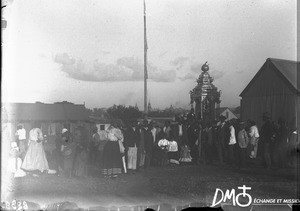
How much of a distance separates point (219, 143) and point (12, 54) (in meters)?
3.63

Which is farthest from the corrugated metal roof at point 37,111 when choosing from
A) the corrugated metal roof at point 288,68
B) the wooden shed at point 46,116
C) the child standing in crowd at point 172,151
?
the corrugated metal roof at point 288,68

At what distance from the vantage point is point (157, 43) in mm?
7613

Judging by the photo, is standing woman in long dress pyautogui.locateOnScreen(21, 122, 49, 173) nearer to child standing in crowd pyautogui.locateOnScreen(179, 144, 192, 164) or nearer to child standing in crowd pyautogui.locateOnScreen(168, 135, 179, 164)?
child standing in crowd pyautogui.locateOnScreen(168, 135, 179, 164)

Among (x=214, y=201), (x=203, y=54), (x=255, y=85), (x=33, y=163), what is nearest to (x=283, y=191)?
(x=214, y=201)

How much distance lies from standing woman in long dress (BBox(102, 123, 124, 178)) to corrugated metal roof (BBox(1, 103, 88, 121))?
70 cm

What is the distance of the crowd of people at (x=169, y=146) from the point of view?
7.48 metres

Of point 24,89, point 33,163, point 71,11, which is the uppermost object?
point 71,11

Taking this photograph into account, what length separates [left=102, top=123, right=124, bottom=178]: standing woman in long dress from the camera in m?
7.52

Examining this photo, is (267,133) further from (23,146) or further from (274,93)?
(23,146)

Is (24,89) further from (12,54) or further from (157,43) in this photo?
(157,43)

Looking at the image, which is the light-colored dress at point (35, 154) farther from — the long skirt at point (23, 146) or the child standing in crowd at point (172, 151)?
the child standing in crowd at point (172, 151)

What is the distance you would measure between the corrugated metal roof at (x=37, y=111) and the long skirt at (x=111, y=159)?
2.56ft

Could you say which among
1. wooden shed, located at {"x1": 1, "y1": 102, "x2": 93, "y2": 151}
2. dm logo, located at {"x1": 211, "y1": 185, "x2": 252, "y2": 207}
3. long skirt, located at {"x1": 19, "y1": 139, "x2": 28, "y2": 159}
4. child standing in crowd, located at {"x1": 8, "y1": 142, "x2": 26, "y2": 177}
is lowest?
dm logo, located at {"x1": 211, "y1": 185, "x2": 252, "y2": 207}

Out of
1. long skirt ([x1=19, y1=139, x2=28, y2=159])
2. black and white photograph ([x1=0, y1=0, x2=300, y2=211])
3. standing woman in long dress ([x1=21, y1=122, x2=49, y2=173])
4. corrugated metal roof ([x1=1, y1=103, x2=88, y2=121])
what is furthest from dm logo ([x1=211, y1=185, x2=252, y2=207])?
long skirt ([x1=19, y1=139, x2=28, y2=159])
